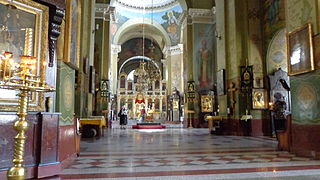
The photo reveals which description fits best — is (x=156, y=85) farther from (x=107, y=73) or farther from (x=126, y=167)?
(x=126, y=167)

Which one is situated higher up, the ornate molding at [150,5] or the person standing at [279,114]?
the ornate molding at [150,5]

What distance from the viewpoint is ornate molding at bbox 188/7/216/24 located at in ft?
56.9

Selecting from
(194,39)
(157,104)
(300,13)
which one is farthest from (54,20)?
(157,104)

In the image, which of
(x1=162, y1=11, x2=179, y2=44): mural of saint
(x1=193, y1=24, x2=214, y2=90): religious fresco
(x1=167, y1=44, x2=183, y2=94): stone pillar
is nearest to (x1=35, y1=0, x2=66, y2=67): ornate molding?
(x1=193, y1=24, x2=214, y2=90): religious fresco

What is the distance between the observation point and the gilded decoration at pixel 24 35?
3.64 metres

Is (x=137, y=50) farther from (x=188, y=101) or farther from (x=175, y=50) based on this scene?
(x=188, y=101)

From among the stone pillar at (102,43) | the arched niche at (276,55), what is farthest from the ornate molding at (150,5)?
the arched niche at (276,55)

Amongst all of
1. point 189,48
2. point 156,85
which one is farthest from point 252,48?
point 156,85

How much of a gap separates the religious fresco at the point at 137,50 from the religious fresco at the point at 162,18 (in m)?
10.0

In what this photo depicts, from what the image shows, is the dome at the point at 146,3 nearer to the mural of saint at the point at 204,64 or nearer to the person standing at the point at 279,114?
the mural of saint at the point at 204,64

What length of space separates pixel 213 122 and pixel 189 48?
7026mm

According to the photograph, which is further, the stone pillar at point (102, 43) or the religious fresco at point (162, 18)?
the religious fresco at point (162, 18)

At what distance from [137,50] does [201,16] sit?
81.5ft

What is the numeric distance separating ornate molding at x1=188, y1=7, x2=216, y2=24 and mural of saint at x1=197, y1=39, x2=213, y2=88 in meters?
1.48
